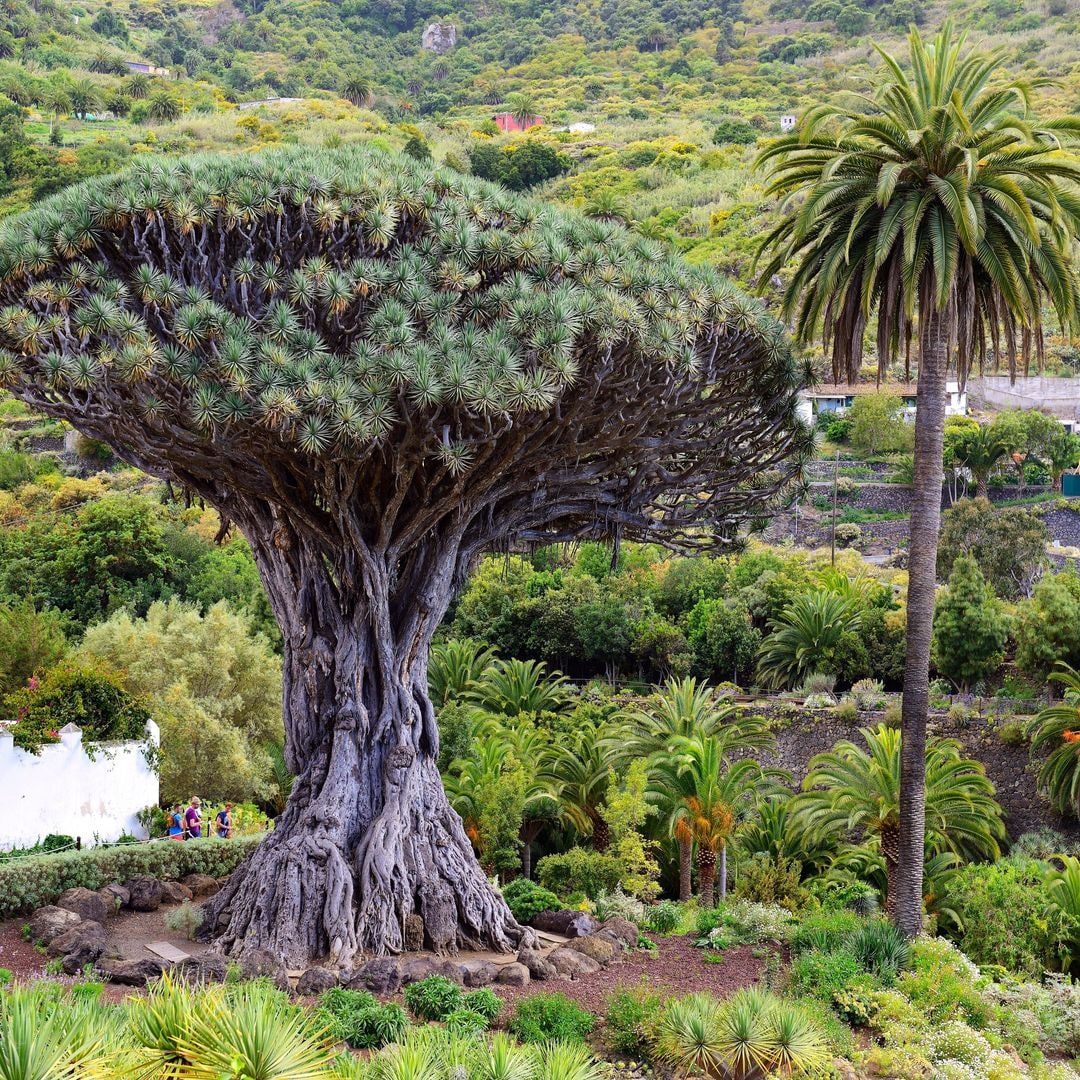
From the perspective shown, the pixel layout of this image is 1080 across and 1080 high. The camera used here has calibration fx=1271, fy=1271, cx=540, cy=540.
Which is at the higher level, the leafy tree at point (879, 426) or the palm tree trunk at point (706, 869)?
the leafy tree at point (879, 426)

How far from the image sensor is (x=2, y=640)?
2438 centimetres

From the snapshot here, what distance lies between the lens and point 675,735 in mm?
23922

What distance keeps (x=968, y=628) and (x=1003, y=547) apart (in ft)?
32.4

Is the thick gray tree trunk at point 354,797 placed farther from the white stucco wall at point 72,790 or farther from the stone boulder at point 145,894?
the white stucco wall at point 72,790

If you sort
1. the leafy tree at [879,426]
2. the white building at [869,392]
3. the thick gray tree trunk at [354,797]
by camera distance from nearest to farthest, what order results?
the thick gray tree trunk at [354,797], the leafy tree at [879,426], the white building at [869,392]

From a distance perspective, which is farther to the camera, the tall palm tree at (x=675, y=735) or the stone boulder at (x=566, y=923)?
the tall palm tree at (x=675, y=735)

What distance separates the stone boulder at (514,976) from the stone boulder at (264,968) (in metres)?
2.47

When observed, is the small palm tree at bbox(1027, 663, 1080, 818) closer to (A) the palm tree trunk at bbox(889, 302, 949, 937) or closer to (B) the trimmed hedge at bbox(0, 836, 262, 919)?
(A) the palm tree trunk at bbox(889, 302, 949, 937)

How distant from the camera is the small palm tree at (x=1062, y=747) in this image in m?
26.9

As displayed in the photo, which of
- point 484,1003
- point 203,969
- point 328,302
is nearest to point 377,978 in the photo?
point 484,1003

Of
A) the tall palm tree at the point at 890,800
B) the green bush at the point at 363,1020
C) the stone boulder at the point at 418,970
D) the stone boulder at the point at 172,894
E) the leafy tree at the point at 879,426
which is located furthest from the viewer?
the leafy tree at the point at 879,426

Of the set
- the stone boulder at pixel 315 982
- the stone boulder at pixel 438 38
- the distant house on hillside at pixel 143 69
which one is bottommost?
the stone boulder at pixel 315 982

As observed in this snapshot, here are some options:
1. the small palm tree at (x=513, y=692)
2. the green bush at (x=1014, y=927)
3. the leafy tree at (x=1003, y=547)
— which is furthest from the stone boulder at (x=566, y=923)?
the leafy tree at (x=1003, y=547)

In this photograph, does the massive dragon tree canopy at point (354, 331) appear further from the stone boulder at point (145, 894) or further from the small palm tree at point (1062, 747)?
the small palm tree at point (1062, 747)
